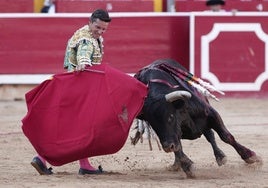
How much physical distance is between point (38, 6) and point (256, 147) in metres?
4.84

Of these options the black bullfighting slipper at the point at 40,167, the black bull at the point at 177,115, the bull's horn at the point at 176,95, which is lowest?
the black bullfighting slipper at the point at 40,167

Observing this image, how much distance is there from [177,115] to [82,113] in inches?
22.5

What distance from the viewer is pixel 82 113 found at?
210 inches

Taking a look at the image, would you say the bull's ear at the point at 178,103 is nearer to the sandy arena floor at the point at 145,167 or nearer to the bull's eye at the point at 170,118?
the bull's eye at the point at 170,118

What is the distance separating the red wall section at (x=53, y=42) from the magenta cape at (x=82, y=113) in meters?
5.10

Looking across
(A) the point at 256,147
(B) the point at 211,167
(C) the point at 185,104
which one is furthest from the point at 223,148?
(C) the point at 185,104

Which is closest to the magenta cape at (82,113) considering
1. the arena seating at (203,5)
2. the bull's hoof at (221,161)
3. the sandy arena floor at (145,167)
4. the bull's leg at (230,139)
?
the sandy arena floor at (145,167)

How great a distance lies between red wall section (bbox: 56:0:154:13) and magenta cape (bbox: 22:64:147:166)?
5356 mm

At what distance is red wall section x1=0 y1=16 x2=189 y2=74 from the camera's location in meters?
10.6

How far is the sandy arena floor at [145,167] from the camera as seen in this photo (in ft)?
16.7

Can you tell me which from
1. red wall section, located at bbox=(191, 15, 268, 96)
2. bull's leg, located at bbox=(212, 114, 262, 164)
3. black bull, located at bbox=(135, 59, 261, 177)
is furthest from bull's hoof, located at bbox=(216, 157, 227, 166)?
red wall section, located at bbox=(191, 15, 268, 96)

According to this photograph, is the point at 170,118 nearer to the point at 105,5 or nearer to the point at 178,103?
the point at 178,103

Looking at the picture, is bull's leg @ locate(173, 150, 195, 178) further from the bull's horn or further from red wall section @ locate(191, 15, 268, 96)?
red wall section @ locate(191, 15, 268, 96)

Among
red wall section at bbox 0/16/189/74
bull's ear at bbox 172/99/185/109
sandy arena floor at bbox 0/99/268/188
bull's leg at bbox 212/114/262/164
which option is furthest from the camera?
red wall section at bbox 0/16/189/74
